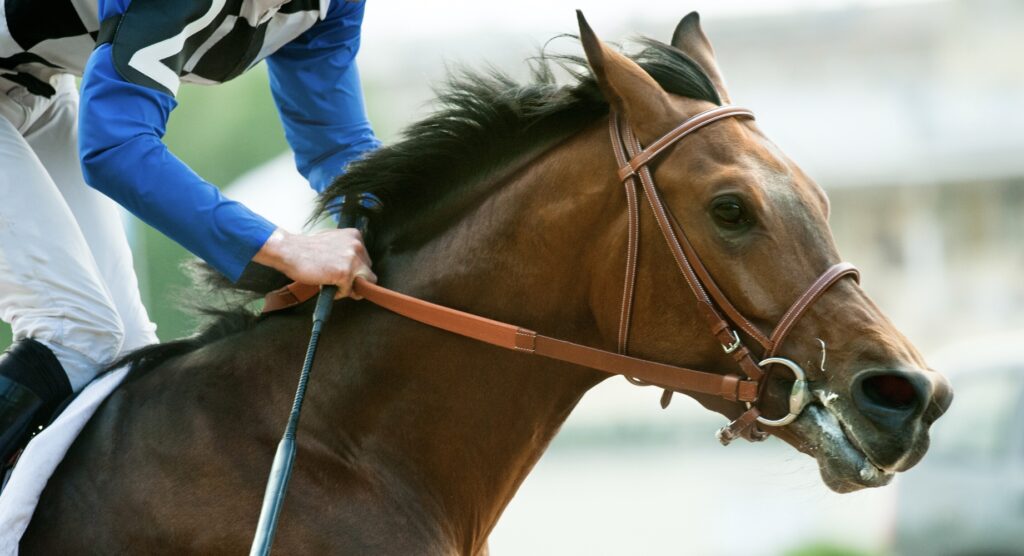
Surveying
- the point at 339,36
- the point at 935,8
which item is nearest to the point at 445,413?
the point at 339,36

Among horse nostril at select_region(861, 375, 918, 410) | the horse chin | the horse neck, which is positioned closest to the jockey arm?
the horse neck

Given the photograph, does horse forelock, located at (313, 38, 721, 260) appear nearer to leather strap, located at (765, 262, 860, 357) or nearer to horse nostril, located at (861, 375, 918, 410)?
leather strap, located at (765, 262, 860, 357)

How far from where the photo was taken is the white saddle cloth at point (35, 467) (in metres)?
2.76

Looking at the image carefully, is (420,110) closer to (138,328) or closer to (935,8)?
(138,328)

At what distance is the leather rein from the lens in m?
2.72

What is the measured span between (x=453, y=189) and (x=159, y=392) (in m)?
0.93

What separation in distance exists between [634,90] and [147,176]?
46.8 inches

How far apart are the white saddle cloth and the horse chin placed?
1758mm

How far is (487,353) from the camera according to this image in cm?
298

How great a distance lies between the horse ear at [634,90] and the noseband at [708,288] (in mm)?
42

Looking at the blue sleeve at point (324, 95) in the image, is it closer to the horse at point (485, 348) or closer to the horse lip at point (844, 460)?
the horse at point (485, 348)

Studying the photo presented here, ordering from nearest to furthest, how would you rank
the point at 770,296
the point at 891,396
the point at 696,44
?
the point at 891,396 < the point at 770,296 < the point at 696,44

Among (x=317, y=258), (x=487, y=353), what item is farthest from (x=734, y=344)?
(x=317, y=258)

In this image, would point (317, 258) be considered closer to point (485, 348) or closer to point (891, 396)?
point (485, 348)
